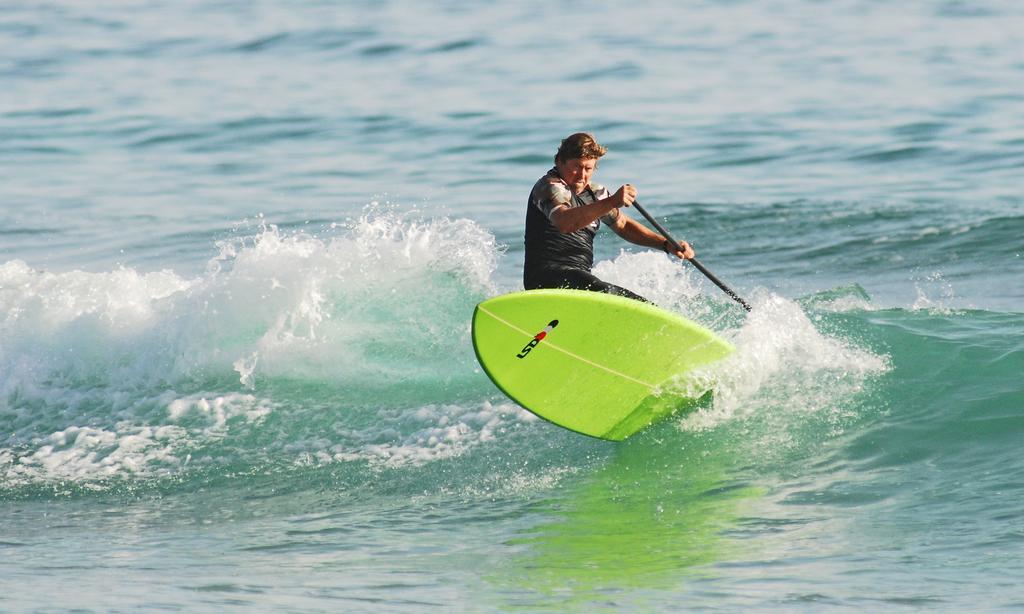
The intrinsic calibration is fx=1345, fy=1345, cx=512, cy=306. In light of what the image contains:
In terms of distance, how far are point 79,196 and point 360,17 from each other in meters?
16.3

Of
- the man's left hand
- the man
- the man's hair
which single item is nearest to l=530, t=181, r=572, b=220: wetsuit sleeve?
the man

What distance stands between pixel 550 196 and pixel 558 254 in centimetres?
49

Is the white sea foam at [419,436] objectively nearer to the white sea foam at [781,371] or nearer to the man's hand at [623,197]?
the white sea foam at [781,371]

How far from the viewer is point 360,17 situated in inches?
1307

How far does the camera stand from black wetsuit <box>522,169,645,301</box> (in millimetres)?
8125

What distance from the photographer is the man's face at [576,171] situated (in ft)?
26.1

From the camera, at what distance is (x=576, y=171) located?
26.2 feet

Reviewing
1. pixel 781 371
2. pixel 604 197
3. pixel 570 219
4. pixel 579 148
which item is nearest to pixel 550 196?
pixel 570 219

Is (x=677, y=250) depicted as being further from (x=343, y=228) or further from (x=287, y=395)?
(x=343, y=228)

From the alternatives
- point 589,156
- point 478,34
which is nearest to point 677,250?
point 589,156

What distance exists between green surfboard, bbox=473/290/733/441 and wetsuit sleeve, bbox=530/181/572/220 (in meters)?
0.50

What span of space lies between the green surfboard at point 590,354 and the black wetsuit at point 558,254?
9.4 inches

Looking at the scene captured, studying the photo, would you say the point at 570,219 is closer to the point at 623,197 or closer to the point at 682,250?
the point at 623,197

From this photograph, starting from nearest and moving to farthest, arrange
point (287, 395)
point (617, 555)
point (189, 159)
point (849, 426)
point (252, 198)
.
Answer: point (617, 555), point (849, 426), point (287, 395), point (252, 198), point (189, 159)
